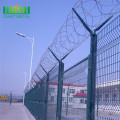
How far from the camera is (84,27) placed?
3486 millimetres

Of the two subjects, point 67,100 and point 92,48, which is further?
point 67,100

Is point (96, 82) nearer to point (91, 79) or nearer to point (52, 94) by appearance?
point (91, 79)

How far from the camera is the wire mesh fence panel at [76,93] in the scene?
135 inches

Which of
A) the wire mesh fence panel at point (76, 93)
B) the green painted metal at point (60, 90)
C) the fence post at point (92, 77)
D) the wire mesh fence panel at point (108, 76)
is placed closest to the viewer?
the wire mesh fence panel at point (108, 76)

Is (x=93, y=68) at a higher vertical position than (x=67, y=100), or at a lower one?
higher

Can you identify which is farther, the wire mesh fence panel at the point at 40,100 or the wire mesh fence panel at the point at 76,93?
the wire mesh fence panel at the point at 40,100

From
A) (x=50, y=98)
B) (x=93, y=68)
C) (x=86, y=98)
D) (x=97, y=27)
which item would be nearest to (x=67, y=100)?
(x=86, y=98)

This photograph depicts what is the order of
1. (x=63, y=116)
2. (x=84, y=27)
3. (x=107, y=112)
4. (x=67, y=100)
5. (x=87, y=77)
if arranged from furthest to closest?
1. (x=63, y=116)
2. (x=67, y=100)
3. (x=84, y=27)
4. (x=87, y=77)
5. (x=107, y=112)

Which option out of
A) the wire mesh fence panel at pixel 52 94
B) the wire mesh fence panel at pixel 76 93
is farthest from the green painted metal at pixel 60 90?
the wire mesh fence panel at pixel 52 94

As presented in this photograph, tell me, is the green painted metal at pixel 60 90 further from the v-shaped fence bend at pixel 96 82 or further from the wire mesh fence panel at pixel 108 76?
the wire mesh fence panel at pixel 108 76

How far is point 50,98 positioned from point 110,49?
369 centimetres

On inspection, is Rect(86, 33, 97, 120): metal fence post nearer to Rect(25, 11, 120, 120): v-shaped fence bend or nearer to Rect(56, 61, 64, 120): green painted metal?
Rect(25, 11, 120, 120): v-shaped fence bend

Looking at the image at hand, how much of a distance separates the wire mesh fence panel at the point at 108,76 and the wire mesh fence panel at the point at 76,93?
473 millimetres

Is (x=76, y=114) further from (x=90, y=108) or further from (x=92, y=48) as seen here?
(x=92, y=48)
